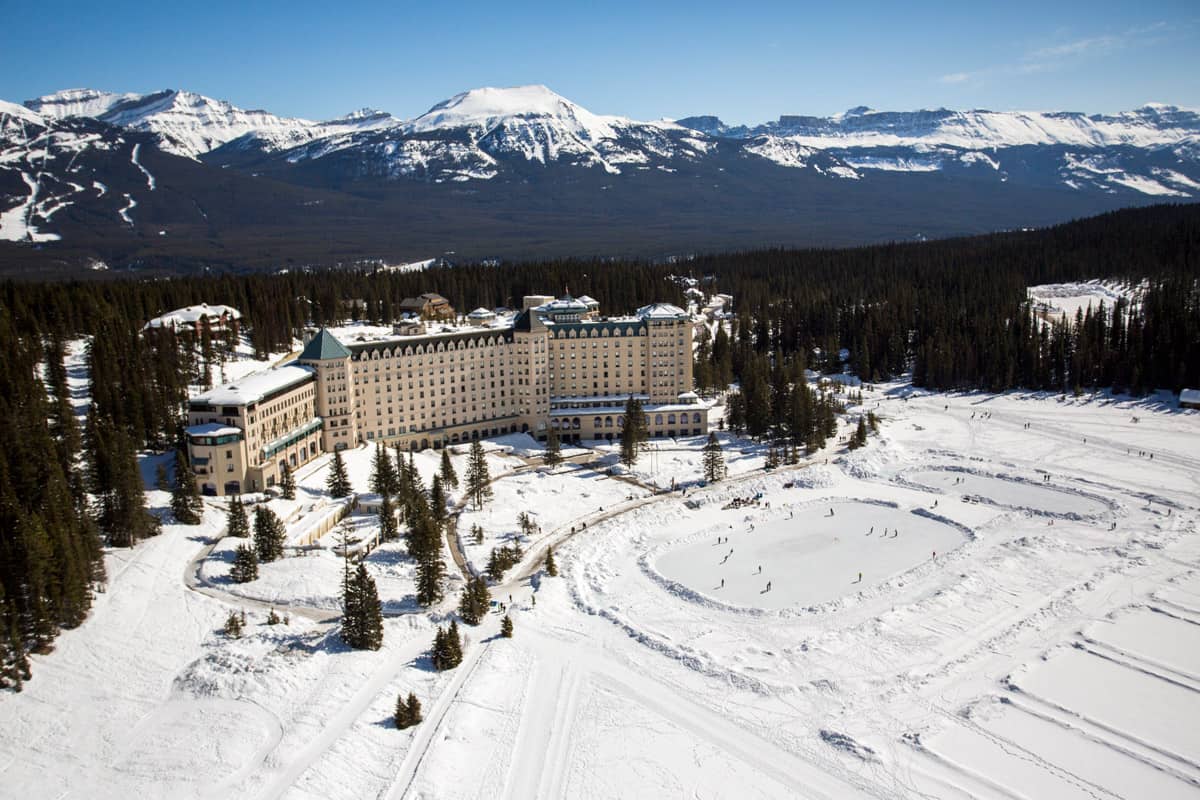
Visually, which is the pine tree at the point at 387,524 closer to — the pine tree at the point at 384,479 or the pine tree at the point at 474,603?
the pine tree at the point at 384,479

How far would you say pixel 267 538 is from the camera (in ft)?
219

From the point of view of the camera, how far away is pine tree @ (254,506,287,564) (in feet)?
218

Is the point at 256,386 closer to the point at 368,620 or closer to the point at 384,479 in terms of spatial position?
the point at 384,479

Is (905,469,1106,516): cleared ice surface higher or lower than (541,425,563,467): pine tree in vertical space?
lower

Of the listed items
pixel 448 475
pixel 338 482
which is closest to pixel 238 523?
pixel 338 482

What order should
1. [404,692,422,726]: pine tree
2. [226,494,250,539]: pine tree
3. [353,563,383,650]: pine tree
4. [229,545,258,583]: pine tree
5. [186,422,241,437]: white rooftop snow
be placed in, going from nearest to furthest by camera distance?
[404,692,422,726]: pine tree → [353,563,383,650]: pine tree → [229,545,258,583]: pine tree → [226,494,250,539]: pine tree → [186,422,241,437]: white rooftop snow

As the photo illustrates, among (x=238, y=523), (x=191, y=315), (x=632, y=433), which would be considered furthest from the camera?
(x=191, y=315)

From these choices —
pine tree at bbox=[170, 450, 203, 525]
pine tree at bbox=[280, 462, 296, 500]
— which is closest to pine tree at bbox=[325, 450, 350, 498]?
pine tree at bbox=[280, 462, 296, 500]

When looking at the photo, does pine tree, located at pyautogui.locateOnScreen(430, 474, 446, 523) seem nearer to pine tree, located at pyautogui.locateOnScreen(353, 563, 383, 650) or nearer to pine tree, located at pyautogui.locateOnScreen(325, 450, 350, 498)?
pine tree, located at pyautogui.locateOnScreen(325, 450, 350, 498)

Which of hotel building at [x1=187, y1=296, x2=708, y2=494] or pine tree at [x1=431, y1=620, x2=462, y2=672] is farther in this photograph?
hotel building at [x1=187, y1=296, x2=708, y2=494]

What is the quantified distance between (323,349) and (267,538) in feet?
113

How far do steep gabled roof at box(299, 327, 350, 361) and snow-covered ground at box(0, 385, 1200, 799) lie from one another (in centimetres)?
2013

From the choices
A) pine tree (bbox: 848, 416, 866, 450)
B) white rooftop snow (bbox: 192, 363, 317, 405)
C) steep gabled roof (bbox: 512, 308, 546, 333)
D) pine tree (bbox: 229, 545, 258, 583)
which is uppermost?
steep gabled roof (bbox: 512, 308, 546, 333)

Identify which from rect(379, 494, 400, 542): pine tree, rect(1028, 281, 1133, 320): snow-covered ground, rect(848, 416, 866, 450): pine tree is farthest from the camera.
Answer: rect(1028, 281, 1133, 320): snow-covered ground
